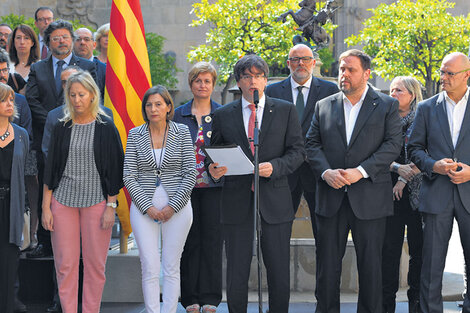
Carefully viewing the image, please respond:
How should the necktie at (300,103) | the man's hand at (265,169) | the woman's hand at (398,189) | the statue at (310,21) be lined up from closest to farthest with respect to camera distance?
1. the man's hand at (265,169)
2. the woman's hand at (398,189)
3. the necktie at (300,103)
4. the statue at (310,21)

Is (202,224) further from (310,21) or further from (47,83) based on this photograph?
(310,21)

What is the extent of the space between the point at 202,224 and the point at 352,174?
171cm

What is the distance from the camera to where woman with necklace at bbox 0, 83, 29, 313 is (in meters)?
6.48

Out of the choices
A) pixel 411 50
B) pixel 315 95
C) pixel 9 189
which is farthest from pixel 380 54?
pixel 9 189

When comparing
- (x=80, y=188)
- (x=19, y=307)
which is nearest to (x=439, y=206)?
(x=80, y=188)

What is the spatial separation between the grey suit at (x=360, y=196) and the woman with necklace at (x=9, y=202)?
273 centimetres

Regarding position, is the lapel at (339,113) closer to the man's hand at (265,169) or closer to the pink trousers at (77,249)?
the man's hand at (265,169)

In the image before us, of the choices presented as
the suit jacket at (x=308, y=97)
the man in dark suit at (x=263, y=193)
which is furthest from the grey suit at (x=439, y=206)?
the man in dark suit at (x=263, y=193)

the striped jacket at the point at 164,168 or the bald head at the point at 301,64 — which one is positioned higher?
the bald head at the point at 301,64

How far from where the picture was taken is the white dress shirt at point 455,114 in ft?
20.9

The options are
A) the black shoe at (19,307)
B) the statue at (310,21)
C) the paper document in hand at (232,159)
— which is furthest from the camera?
the statue at (310,21)

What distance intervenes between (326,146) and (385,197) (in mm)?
696

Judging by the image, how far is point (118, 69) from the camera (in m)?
7.65

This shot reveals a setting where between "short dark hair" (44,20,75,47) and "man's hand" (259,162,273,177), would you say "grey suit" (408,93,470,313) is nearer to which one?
"man's hand" (259,162,273,177)
